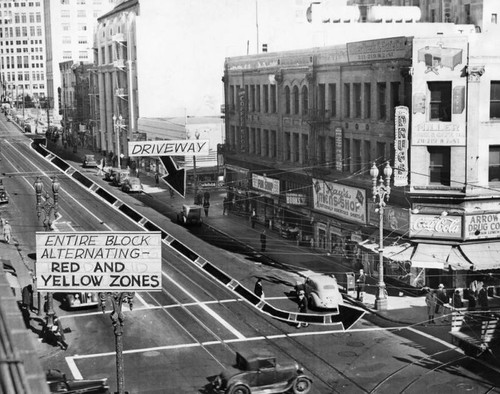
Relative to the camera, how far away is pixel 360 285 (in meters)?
41.0

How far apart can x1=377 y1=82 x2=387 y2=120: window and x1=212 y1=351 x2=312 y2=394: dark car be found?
20.9 metres

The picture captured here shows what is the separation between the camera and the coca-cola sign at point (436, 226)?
40.2 metres

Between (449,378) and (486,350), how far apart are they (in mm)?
2157

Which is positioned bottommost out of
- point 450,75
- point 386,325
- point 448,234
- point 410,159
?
point 386,325

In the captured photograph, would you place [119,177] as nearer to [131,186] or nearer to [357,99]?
[131,186]

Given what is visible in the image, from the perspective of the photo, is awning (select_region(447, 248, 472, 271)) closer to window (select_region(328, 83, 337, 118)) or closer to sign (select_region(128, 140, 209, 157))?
window (select_region(328, 83, 337, 118))

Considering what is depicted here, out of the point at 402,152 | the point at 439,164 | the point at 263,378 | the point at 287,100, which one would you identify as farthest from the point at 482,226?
the point at 287,100

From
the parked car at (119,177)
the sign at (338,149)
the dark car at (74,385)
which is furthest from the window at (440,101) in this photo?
the parked car at (119,177)

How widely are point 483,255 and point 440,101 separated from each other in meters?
8.02

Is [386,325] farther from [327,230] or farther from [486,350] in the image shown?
[327,230]

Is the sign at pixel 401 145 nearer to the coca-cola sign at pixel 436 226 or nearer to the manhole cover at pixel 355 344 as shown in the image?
the coca-cola sign at pixel 436 226

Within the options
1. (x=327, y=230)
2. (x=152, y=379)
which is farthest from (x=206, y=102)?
(x=152, y=379)

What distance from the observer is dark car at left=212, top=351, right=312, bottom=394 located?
2558cm

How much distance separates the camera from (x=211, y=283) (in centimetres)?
4431
